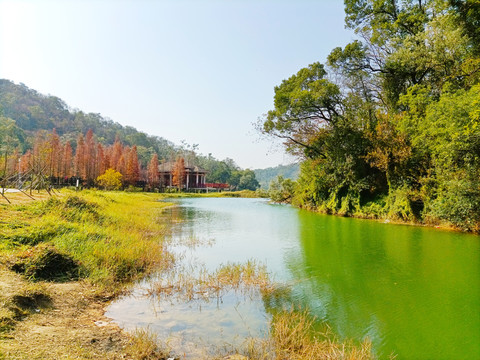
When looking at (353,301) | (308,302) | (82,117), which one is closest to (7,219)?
(308,302)

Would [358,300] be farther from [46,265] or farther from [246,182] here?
[246,182]

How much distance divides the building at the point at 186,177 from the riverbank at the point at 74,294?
5276 cm

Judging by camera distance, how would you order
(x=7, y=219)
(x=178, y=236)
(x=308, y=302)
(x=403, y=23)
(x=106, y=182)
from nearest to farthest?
(x=308, y=302) → (x=7, y=219) → (x=178, y=236) → (x=403, y=23) → (x=106, y=182)

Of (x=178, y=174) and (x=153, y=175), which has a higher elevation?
(x=178, y=174)

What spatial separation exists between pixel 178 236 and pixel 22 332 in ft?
30.4

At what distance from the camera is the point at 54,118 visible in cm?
11162

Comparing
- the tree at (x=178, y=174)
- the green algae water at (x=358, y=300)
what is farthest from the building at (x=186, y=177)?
the green algae water at (x=358, y=300)

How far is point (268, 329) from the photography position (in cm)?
462

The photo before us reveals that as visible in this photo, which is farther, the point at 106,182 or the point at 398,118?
the point at 106,182

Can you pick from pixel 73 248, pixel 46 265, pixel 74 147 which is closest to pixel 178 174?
pixel 74 147

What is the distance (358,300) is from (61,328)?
5.32 m

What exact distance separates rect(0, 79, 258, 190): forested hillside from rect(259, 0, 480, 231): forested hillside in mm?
23284

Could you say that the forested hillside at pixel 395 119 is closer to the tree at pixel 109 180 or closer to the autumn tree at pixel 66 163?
the tree at pixel 109 180

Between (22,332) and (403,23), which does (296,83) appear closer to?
(403,23)
